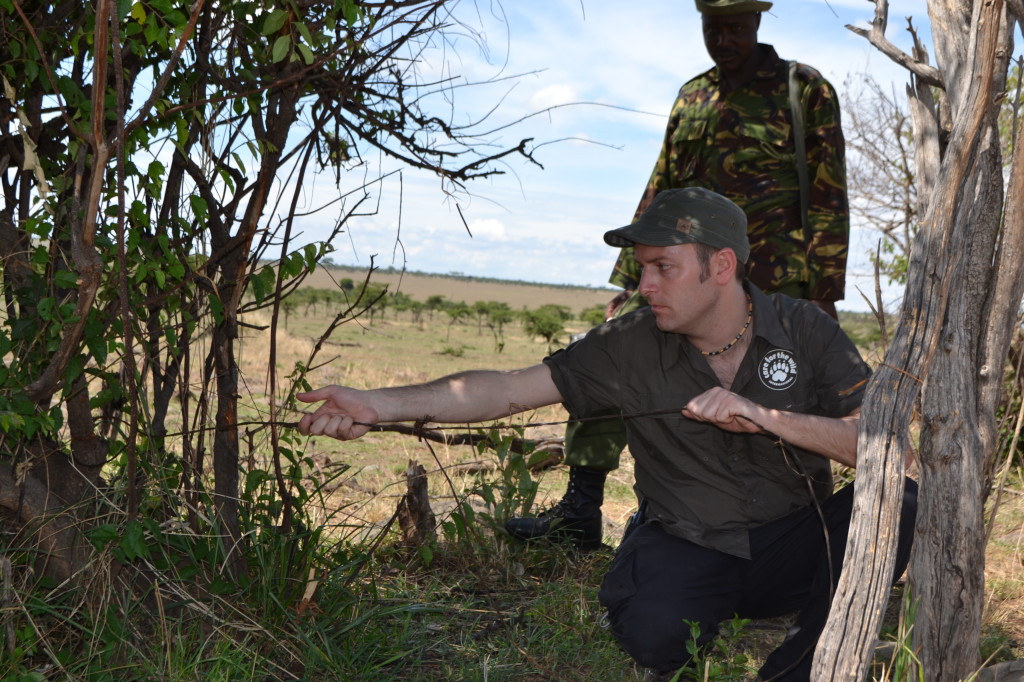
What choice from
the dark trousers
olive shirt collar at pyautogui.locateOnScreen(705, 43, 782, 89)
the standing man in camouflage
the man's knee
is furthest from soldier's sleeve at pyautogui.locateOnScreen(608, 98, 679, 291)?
the man's knee

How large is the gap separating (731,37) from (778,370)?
159 centimetres

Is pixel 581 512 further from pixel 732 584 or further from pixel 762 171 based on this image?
pixel 762 171

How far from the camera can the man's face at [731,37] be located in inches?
153

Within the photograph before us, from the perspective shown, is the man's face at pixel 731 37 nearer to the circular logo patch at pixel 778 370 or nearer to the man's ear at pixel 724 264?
the man's ear at pixel 724 264

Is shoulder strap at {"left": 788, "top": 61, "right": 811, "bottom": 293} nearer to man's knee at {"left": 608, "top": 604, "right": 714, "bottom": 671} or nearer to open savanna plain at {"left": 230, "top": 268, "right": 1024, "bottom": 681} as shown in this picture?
open savanna plain at {"left": 230, "top": 268, "right": 1024, "bottom": 681}

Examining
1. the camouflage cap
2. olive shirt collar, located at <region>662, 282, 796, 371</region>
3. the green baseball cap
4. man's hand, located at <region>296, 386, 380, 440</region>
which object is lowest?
man's hand, located at <region>296, 386, 380, 440</region>

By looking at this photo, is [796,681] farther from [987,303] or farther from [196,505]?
[196,505]

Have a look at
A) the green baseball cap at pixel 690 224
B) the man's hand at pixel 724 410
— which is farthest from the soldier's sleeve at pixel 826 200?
the man's hand at pixel 724 410

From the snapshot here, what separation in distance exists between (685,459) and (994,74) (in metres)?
1.39

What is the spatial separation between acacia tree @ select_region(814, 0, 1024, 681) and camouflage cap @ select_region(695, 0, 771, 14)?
42.7 inches

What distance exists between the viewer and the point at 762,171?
3.96 m

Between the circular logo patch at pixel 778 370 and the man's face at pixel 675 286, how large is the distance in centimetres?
26

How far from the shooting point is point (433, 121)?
3186 millimetres

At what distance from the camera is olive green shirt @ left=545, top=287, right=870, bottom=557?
9.81 ft
